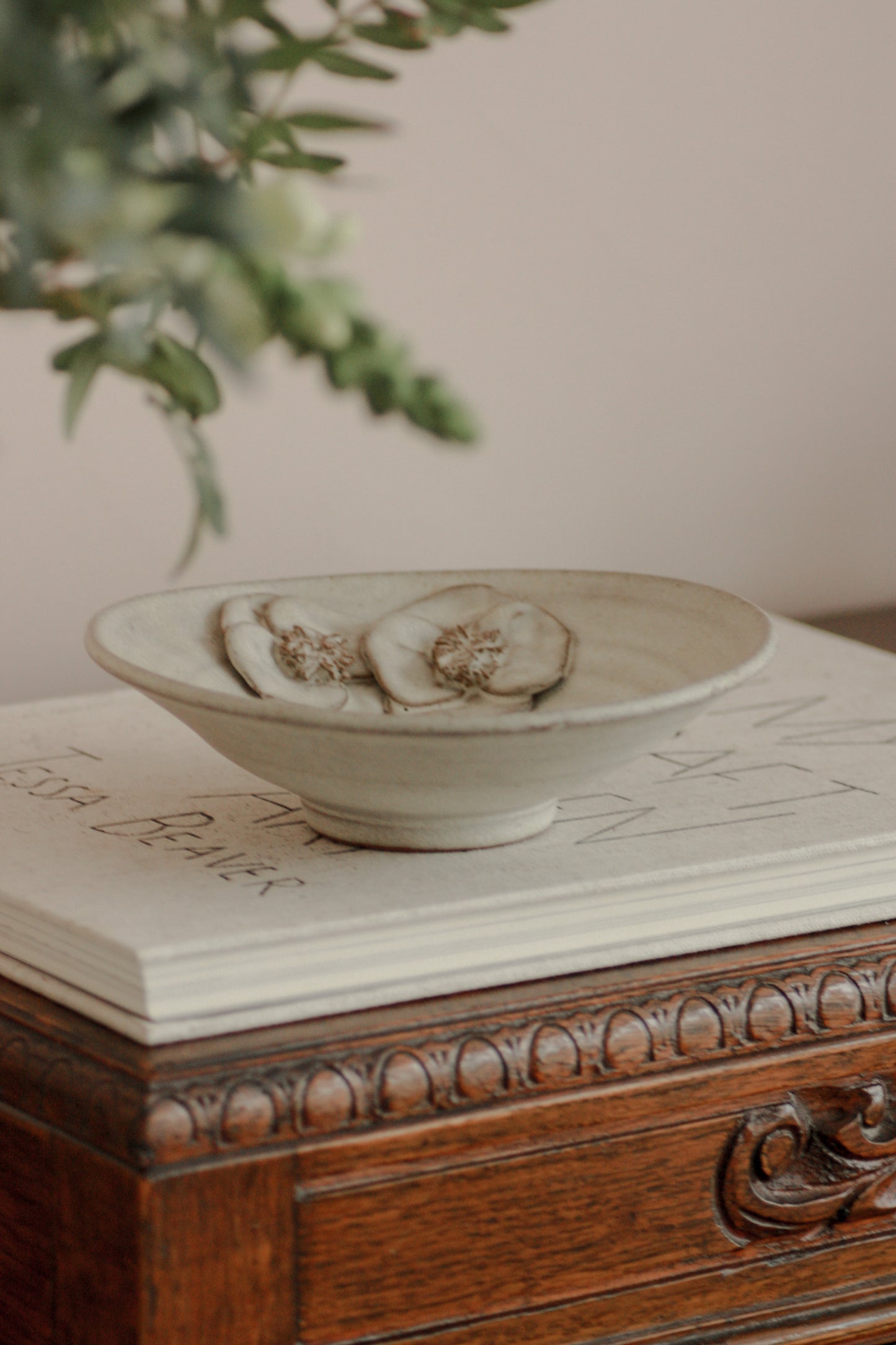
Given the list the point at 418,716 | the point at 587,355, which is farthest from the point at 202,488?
the point at 587,355

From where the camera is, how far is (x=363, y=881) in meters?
0.69

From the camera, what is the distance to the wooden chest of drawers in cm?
62

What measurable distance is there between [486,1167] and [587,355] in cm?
85

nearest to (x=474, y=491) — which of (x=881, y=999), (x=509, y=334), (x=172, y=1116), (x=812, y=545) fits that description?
(x=509, y=334)

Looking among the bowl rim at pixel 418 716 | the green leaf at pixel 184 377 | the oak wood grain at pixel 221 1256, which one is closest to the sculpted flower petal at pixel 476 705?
the bowl rim at pixel 418 716

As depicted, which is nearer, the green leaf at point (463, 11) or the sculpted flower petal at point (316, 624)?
the green leaf at point (463, 11)

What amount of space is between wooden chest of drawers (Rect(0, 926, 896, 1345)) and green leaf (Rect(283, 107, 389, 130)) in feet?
1.32

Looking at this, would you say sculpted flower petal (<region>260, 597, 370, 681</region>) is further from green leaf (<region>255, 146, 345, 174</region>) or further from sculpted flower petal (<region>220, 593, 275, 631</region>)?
green leaf (<region>255, 146, 345, 174</region>)

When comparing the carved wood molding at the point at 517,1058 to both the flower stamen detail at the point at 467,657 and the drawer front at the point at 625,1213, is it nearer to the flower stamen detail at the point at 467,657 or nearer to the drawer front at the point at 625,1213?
the drawer front at the point at 625,1213

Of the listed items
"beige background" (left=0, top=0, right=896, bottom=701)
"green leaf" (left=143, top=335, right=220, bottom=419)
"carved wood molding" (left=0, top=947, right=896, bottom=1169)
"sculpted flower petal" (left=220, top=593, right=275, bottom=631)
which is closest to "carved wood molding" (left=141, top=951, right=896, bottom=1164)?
"carved wood molding" (left=0, top=947, right=896, bottom=1169)

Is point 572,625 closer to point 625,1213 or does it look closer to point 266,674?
point 266,674

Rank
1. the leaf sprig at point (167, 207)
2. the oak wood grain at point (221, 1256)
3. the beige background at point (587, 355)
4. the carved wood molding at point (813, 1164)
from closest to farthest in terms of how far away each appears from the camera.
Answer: the leaf sprig at point (167, 207), the oak wood grain at point (221, 1256), the carved wood molding at point (813, 1164), the beige background at point (587, 355)

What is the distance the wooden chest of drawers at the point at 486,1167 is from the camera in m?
0.62

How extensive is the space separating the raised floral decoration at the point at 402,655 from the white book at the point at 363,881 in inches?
2.5
